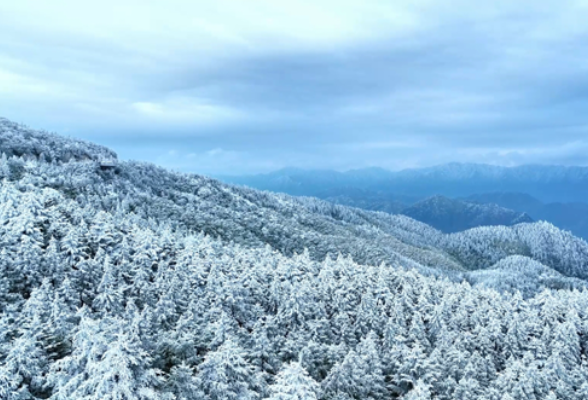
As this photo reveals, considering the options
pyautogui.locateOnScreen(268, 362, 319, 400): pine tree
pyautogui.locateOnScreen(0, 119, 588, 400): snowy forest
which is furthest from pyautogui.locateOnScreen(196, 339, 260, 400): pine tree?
pyautogui.locateOnScreen(268, 362, 319, 400): pine tree

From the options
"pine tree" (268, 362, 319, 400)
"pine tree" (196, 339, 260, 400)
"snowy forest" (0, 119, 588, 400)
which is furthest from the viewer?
"pine tree" (196, 339, 260, 400)

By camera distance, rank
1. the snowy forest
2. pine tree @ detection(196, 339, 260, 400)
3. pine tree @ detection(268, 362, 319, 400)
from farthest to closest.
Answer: pine tree @ detection(196, 339, 260, 400), the snowy forest, pine tree @ detection(268, 362, 319, 400)

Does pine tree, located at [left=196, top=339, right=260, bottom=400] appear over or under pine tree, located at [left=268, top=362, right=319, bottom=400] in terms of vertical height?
under

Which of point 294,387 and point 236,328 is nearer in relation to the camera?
point 294,387

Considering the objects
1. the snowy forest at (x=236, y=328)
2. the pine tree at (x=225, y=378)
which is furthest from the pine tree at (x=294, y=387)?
the pine tree at (x=225, y=378)

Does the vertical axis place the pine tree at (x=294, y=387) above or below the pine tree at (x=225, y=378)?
above

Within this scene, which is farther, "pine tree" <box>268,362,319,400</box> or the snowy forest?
the snowy forest

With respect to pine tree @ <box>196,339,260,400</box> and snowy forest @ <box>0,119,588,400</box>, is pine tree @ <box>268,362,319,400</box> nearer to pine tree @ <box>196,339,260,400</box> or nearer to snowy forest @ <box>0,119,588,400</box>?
snowy forest @ <box>0,119,588,400</box>

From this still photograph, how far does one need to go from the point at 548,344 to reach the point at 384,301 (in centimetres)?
2942

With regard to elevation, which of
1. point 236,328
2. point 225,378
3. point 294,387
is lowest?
point 236,328

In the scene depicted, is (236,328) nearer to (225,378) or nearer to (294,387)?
(225,378)

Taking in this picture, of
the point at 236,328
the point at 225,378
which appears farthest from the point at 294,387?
the point at 236,328

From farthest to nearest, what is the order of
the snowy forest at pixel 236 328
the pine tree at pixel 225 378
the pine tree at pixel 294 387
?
the pine tree at pixel 225 378, the snowy forest at pixel 236 328, the pine tree at pixel 294 387

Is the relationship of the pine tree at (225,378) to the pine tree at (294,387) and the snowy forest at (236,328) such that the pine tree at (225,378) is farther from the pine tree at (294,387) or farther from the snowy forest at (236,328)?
the pine tree at (294,387)
